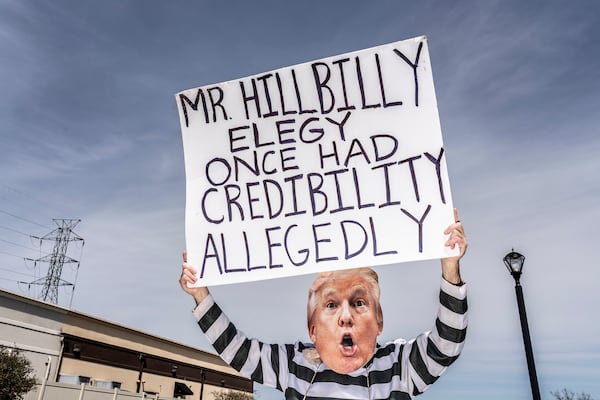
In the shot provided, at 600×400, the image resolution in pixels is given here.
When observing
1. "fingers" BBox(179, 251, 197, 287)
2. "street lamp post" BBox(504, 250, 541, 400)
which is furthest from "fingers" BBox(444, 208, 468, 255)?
"street lamp post" BBox(504, 250, 541, 400)

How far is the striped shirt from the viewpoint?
12.2ft

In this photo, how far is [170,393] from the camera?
36.5m

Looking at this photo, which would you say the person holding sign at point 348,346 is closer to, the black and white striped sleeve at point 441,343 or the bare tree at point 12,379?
the black and white striped sleeve at point 441,343

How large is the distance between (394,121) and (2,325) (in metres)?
26.0

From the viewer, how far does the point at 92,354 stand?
1157 inches

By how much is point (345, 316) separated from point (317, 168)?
1328 mm

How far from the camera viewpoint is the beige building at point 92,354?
24641 millimetres

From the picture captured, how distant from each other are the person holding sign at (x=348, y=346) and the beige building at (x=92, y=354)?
2054 cm

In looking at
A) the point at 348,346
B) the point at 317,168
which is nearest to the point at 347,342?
the point at 348,346

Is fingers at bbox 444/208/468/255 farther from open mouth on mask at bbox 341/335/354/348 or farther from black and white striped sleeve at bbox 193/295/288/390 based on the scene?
black and white striped sleeve at bbox 193/295/288/390

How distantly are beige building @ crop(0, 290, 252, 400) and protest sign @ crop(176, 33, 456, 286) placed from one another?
68.3 feet

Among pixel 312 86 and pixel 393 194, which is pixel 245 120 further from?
pixel 393 194

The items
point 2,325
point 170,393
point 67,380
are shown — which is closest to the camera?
point 2,325

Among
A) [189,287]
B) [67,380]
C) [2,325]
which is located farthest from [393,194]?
[67,380]
